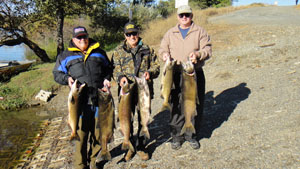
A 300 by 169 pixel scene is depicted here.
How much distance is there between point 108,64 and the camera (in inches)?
151

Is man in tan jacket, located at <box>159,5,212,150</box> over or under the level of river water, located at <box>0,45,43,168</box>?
over

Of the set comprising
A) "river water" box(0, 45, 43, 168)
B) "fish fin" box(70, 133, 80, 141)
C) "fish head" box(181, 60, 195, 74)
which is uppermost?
"fish head" box(181, 60, 195, 74)

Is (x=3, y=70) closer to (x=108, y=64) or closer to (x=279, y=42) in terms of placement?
(x=108, y=64)

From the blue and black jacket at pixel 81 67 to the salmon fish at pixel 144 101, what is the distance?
65 cm

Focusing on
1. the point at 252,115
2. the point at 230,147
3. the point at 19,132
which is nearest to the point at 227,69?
the point at 252,115

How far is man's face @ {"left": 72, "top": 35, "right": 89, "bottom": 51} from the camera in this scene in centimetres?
352

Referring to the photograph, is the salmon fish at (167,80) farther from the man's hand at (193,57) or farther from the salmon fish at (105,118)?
the salmon fish at (105,118)

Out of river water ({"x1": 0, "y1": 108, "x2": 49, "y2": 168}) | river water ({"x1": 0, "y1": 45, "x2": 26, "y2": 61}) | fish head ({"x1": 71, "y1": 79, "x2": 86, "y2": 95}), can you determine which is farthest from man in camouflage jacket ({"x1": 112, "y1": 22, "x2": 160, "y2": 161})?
river water ({"x1": 0, "y1": 45, "x2": 26, "y2": 61})

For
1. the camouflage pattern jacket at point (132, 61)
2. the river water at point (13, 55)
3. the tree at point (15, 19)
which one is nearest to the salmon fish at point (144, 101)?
the camouflage pattern jacket at point (132, 61)

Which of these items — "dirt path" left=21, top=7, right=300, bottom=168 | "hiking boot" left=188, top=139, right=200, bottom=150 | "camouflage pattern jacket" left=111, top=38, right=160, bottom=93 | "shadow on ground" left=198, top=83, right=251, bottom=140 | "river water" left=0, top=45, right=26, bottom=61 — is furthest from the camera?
"river water" left=0, top=45, right=26, bottom=61

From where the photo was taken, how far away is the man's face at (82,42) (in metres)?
3.52

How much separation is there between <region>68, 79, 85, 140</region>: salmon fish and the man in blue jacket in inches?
6.0

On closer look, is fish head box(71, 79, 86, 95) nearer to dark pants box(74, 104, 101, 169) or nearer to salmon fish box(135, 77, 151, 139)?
dark pants box(74, 104, 101, 169)

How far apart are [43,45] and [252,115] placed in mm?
23300
